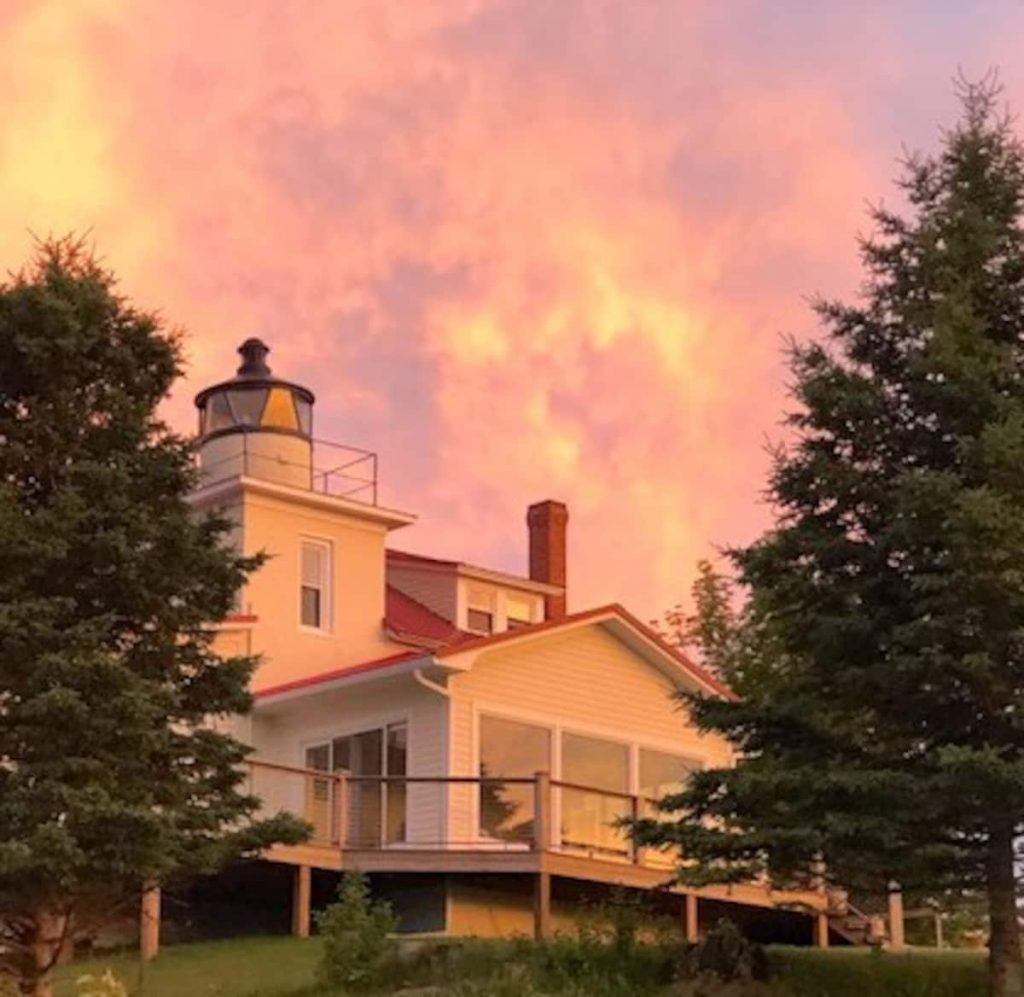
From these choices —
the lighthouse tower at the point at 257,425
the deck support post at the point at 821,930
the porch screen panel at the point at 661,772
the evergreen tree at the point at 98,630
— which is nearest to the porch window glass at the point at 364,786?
the porch screen panel at the point at 661,772

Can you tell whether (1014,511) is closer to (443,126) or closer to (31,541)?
(443,126)

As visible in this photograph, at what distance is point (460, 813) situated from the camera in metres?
27.4

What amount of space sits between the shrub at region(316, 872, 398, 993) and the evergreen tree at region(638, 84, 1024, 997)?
3218mm

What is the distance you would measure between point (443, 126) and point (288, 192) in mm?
1877

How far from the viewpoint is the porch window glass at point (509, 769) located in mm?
27328

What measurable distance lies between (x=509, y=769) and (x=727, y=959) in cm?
1078

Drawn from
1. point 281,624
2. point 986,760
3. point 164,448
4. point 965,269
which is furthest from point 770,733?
point 281,624

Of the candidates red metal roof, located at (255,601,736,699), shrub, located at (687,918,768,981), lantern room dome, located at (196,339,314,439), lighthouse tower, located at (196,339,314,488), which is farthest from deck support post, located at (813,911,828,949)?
lantern room dome, located at (196,339,314,439)

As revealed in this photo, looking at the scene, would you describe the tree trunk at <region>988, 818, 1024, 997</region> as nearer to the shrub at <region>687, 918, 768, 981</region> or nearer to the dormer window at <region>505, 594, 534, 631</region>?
the shrub at <region>687, 918, 768, 981</region>

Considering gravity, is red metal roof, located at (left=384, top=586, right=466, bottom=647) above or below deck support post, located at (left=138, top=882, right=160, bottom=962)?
above

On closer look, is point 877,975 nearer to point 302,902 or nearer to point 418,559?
point 302,902

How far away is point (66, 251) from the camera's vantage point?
1911 cm

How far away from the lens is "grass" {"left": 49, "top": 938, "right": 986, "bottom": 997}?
59.7 feet

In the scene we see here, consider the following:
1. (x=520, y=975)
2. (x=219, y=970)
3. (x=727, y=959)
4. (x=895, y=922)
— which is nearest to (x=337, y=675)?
(x=219, y=970)
